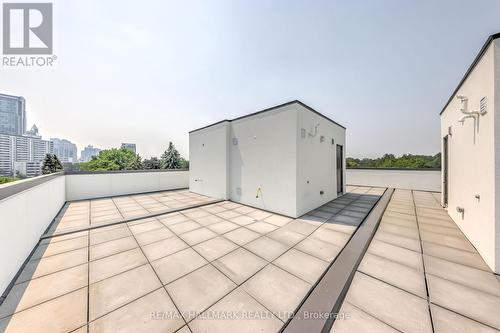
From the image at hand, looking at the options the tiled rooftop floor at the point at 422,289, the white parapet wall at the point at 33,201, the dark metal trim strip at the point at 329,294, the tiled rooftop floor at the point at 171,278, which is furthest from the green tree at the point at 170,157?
the tiled rooftop floor at the point at 422,289

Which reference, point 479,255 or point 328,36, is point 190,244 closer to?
point 479,255

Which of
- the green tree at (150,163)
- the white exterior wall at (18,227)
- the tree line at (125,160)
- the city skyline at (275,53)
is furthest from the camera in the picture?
the green tree at (150,163)

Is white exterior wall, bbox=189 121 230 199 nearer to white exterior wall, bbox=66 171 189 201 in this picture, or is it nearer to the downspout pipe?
white exterior wall, bbox=66 171 189 201

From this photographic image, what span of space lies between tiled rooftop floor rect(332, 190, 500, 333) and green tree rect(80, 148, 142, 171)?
34103 mm

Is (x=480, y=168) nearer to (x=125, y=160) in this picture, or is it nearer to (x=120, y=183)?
(x=120, y=183)

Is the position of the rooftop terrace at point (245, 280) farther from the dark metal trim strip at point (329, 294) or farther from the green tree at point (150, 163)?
the green tree at point (150, 163)

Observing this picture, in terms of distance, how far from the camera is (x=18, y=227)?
7.84 ft

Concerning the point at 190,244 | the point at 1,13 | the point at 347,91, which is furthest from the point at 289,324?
the point at 1,13

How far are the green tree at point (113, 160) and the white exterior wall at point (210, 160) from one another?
26.5m

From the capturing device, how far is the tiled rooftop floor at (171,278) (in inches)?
60.2

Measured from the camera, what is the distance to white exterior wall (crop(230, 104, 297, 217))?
4605 mm

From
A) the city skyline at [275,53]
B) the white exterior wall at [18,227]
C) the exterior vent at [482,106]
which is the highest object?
the city skyline at [275,53]

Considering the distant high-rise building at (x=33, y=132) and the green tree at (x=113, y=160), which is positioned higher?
the distant high-rise building at (x=33, y=132)

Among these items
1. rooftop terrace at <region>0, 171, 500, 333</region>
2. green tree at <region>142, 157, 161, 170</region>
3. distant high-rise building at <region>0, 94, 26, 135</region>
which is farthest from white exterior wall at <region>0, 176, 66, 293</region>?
distant high-rise building at <region>0, 94, 26, 135</region>
